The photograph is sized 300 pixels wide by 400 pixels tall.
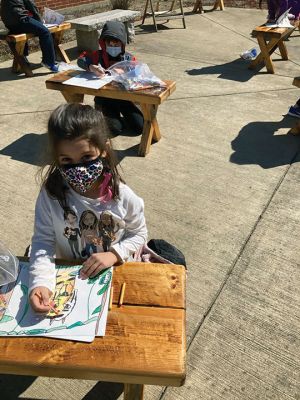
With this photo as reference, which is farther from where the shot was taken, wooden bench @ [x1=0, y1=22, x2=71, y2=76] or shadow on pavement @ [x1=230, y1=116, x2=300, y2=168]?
wooden bench @ [x1=0, y1=22, x2=71, y2=76]

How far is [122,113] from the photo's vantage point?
4.82 meters

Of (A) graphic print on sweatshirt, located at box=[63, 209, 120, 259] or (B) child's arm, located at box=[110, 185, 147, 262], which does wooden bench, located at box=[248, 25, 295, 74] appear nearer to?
(B) child's arm, located at box=[110, 185, 147, 262]

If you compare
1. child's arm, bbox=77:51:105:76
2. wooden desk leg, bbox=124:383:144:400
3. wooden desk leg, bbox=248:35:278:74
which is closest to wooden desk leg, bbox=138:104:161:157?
child's arm, bbox=77:51:105:76

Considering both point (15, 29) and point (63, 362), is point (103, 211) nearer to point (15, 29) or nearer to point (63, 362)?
point (63, 362)

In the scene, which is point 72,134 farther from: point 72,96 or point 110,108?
point 110,108

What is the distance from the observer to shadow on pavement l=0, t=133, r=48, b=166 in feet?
13.8

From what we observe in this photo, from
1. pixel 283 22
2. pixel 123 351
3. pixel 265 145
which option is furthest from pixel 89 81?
pixel 283 22

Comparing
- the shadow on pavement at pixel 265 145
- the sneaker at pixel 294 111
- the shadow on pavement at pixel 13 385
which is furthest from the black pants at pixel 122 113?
the shadow on pavement at pixel 13 385

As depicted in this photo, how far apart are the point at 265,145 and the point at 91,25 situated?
14.2 feet

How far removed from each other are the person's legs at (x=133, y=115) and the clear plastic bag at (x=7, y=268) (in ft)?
10.7

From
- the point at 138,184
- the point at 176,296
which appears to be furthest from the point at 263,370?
the point at 138,184

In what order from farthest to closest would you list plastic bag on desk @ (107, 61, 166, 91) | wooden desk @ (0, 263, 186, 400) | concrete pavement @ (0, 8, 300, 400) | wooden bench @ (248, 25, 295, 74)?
wooden bench @ (248, 25, 295, 74) → plastic bag on desk @ (107, 61, 166, 91) → concrete pavement @ (0, 8, 300, 400) → wooden desk @ (0, 263, 186, 400)

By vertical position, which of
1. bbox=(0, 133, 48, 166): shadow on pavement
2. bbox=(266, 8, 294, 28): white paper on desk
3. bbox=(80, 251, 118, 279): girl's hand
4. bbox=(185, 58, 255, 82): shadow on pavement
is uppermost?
bbox=(266, 8, 294, 28): white paper on desk

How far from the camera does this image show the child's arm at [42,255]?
5.16ft
